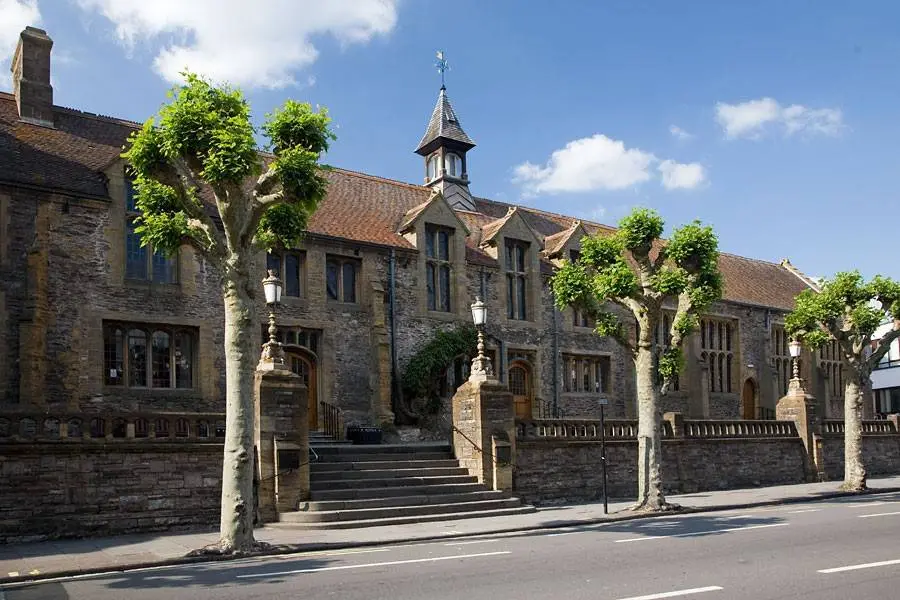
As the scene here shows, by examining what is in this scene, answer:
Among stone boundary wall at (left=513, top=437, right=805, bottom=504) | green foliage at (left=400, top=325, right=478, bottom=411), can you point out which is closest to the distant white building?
stone boundary wall at (left=513, top=437, right=805, bottom=504)

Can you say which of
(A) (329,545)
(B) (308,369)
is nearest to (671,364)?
(A) (329,545)

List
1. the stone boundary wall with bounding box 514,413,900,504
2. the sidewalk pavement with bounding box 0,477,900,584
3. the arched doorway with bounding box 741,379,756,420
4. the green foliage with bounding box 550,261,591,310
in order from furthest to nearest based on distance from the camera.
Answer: the arched doorway with bounding box 741,379,756,420, the stone boundary wall with bounding box 514,413,900,504, the green foliage with bounding box 550,261,591,310, the sidewalk pavement with bounding box 0,477,900,584

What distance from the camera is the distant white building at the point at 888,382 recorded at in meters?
50.8

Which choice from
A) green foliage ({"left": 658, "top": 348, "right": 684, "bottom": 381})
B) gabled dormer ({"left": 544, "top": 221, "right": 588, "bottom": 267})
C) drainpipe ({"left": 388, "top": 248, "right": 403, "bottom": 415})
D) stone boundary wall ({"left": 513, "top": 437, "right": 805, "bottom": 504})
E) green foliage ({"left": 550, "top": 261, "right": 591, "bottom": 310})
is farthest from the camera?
gabled dormer ({"left": 544, "top": 221, "right": 588, "bottom": 267})

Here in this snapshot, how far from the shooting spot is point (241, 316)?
45.6 feet

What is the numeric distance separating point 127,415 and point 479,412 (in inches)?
309

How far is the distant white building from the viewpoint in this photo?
2002 inches

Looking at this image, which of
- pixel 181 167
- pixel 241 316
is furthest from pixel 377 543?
pixel 181 167

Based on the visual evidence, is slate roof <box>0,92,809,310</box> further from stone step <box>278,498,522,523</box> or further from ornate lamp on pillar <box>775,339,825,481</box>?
ornate lamp on pillar <box>775,339,825,481</box>

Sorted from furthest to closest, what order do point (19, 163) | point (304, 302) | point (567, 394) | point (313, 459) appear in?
point (567, 394) → point (304, 302) → point (19, 163) → point (313, 459)

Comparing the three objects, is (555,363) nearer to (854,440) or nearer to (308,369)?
(308,369)

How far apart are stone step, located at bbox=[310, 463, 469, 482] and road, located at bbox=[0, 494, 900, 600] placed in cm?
466

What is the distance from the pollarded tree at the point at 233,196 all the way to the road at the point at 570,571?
2.14 m

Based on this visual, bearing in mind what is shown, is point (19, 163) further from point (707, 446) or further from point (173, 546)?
point (707, 446)
